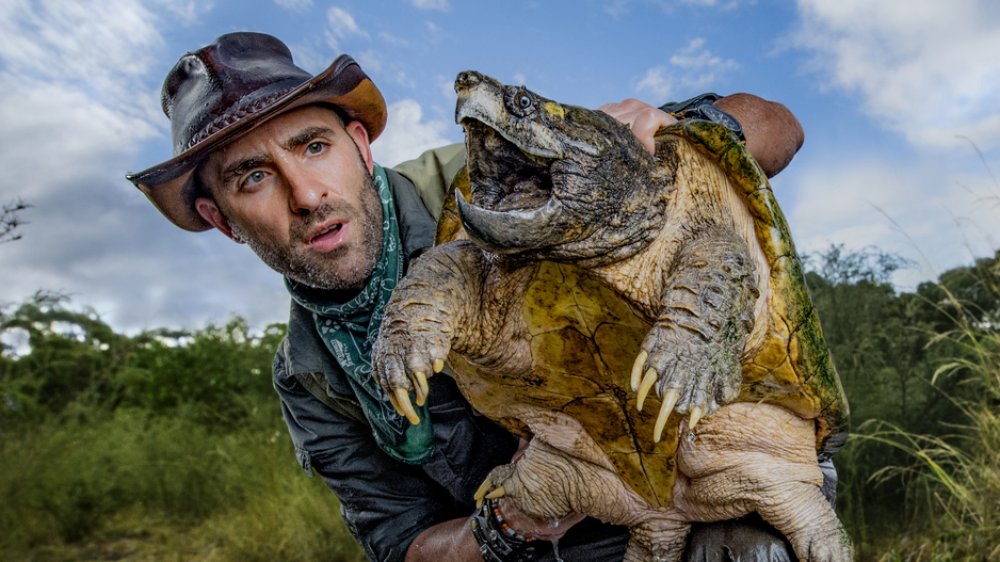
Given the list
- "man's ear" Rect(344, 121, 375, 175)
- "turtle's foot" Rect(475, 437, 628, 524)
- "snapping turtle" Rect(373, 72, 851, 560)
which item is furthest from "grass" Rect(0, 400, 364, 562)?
"snapping turtle" Rect(373, 72, 851, 560)

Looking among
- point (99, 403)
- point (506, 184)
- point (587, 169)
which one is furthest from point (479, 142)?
point (99, 403)

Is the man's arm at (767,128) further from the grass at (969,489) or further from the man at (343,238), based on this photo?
the grass at (969,489)

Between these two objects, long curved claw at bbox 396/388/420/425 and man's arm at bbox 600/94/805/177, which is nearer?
long curved claw at bbox 396/388/420/425

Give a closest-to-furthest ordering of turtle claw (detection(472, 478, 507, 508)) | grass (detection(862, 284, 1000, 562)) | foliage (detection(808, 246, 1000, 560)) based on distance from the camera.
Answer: turtle claw (detection(472, 478, 507, 508)) < grass (detection(862, 284, 1000, 562)) < foliage (detection(808, 246, 1000, 560))

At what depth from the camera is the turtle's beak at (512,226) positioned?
1.53 meters

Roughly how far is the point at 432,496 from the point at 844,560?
70.4 inches

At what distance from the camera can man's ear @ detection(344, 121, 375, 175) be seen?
10.2 feet

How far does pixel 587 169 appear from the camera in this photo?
163 centimetres

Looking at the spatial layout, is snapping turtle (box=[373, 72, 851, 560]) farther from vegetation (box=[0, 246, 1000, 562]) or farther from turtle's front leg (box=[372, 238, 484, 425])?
vegetation (box=[0, 246, 1000, 562])

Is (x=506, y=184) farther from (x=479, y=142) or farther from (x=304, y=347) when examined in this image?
(x=304, y=347)

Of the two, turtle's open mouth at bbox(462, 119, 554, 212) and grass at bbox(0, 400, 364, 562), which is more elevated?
turtle's open mouth at bbox(462, 119, 554, 212)

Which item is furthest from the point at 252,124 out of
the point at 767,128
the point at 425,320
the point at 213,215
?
the point at 767,128

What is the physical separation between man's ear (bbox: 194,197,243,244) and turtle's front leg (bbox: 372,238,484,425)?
154 centimetres

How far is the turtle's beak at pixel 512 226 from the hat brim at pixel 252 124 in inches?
53.3
